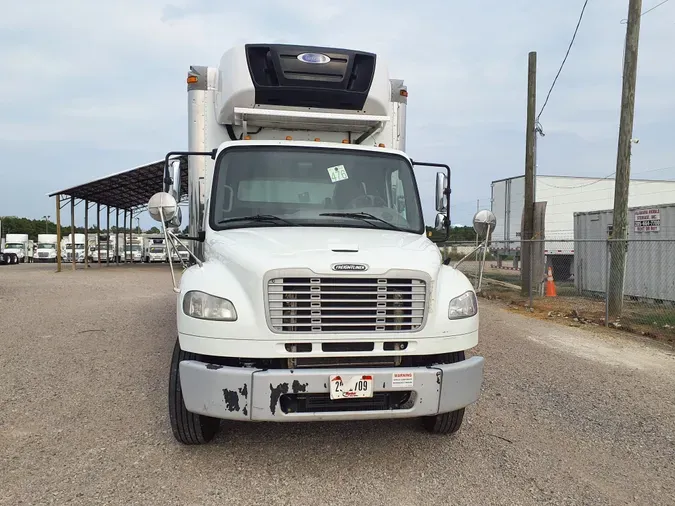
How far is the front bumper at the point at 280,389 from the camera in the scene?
11.7ft

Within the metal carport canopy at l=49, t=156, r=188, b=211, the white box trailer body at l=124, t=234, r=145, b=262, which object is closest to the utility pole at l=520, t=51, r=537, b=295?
the metal carport canopy at l=49, t=156, r=188, b=211

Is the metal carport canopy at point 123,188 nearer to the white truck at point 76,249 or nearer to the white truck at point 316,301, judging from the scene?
the white truck at point 76,249

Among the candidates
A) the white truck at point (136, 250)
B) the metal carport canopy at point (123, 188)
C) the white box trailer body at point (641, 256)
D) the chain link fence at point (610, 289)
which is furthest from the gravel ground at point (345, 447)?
the white truck at point (136, 250)

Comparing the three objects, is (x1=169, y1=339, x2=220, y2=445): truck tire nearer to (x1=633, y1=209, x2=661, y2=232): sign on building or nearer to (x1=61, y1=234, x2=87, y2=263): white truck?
(x1=633, y1=209, x2=661, y2=232): sign on building

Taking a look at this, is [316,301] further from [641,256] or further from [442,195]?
[641,256]

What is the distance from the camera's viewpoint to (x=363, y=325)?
3.81 m

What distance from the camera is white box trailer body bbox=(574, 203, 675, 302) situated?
12.9 meters

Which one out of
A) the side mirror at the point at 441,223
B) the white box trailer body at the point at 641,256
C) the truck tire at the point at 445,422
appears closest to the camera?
the truck tire at the point at 445,422

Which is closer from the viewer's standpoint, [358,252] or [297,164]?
[358,252]

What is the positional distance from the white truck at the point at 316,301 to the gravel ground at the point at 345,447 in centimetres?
36

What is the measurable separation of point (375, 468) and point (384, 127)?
3739mm

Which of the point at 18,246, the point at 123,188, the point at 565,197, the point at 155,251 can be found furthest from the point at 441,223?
the point at 18,246

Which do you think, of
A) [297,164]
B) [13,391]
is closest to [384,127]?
[297,164]

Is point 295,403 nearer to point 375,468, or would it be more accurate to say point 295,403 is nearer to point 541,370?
point 375,468
